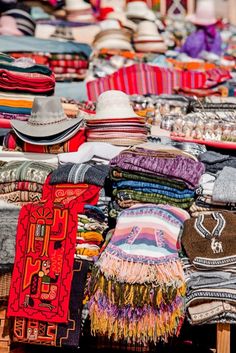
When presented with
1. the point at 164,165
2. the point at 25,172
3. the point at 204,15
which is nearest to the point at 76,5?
the point at 204,15

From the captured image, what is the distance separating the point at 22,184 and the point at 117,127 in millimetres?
833

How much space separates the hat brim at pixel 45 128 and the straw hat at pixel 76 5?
7.70 m

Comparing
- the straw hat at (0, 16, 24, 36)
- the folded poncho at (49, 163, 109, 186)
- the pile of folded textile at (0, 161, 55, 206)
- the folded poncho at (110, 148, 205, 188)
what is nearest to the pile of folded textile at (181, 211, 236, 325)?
the folded poncho at (110, 148, 205, 188)

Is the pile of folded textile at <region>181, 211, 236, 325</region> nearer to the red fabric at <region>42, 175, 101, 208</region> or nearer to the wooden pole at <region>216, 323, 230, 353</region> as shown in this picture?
the wooden pole at <region>216, 323, 230, 353</region>

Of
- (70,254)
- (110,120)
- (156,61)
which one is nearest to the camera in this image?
(70,254)

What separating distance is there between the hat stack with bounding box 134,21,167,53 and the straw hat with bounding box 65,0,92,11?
6.41 ft

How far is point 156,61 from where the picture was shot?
900 centimetres

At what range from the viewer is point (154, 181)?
4172mm

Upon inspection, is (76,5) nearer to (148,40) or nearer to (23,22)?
(148,40)

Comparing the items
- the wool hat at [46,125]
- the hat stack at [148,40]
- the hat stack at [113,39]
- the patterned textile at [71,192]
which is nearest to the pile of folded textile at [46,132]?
the wool hat at [46,125]

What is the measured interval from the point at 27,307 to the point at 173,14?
11.9 m

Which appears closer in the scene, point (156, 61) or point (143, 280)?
point (143, 280)

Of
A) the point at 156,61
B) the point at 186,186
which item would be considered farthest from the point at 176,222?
the point at 156,61

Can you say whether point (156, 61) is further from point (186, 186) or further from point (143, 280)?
point (143, 280)
